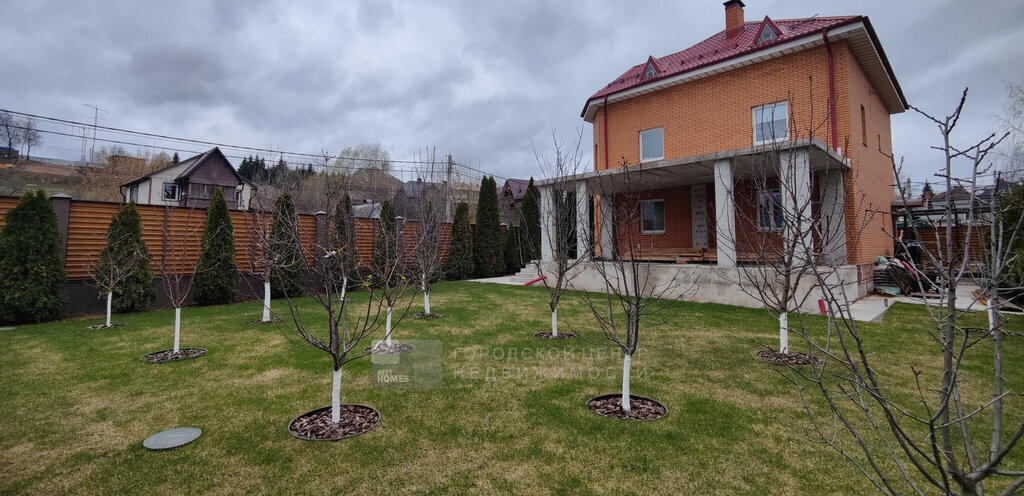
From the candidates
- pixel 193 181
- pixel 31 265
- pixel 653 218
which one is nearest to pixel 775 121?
pixel 653 218

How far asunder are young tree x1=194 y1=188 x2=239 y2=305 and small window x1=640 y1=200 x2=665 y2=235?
465 inches

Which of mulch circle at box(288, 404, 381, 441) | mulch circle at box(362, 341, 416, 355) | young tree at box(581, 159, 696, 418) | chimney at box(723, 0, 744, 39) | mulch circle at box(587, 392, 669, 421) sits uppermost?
chimney at box(723, 0, 744, 39)

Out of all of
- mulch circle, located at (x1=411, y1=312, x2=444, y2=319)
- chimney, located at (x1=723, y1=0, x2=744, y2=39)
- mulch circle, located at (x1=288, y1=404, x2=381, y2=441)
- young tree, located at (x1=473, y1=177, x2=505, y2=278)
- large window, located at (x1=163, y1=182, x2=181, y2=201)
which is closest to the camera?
mulch circle, located at (x1=288, y1=404, x2=381, y2=441)

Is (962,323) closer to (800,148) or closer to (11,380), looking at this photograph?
(800,148)

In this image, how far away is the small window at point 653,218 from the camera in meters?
13.7

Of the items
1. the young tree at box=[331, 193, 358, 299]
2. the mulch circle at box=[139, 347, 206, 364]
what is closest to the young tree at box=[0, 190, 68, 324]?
the mulch circle at box=[139, 347, 206, 364]

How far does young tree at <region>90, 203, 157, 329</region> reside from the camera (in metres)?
8.61

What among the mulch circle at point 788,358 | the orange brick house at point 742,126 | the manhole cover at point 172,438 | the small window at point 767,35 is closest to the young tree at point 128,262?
the manhole cover at point 172,438

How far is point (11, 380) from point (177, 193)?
1017 inches

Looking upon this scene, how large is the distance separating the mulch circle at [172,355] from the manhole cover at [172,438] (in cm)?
246

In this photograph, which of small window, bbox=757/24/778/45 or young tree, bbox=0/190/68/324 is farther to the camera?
small window, bbox=757/24/778/45

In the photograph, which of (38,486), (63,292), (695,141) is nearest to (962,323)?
(695,141)

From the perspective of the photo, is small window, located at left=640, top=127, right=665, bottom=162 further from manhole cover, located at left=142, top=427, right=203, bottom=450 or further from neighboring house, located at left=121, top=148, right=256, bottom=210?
neighboring house, located at left=121, top=148, right=256, bottom=210

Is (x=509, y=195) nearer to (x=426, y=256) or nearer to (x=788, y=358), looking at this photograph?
(x=426, y=256)
